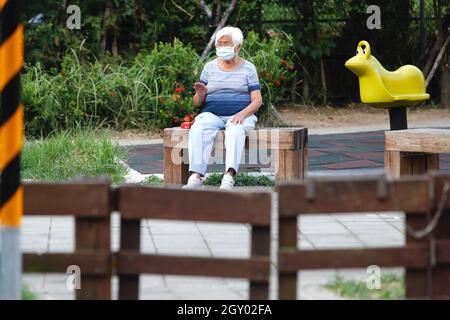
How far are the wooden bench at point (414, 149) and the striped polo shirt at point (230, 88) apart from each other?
1.22m

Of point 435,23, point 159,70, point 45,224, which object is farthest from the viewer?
point 435,23

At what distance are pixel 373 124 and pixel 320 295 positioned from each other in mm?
9655

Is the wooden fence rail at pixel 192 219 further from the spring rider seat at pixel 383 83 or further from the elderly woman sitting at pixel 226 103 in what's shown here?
the spring rider seat at pixel 383 83

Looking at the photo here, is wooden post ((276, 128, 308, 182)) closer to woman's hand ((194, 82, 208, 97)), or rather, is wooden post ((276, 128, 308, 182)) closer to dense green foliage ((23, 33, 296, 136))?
woman's hand ((194, 82, 208, 97))

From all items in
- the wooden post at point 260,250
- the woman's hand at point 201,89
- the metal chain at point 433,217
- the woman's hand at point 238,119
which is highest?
the woman's hand at point 201,89

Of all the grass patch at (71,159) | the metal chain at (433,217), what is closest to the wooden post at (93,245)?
the metal chain at (433,217)

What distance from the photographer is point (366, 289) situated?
5246 mm

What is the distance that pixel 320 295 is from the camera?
5242 millimetres

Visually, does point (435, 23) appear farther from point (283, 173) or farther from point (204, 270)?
point (204, 270)

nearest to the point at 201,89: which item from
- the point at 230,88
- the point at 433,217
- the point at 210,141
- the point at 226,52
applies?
the point at 230,88

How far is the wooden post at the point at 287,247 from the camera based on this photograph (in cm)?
454

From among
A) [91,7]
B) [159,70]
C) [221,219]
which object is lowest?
[221,219]

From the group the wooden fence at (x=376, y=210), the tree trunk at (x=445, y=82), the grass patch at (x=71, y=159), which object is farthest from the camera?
the tree trunk at (x=445, y=82)

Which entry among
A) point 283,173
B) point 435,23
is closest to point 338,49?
point 435,23
